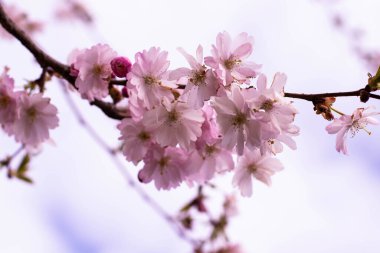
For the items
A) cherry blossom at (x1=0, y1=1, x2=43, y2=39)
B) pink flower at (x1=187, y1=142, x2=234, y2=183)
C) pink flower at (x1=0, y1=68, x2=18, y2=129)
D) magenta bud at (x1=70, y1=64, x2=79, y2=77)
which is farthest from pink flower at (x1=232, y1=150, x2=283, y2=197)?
cherry blossom at (x1=0, y1=1, x2=43, y2=39)

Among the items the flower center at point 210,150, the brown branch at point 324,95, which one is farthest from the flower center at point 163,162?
the brown branch at point 324,95

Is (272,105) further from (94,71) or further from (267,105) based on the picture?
(94,71)

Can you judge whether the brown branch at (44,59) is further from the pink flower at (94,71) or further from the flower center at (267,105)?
the flower center at (267,105)

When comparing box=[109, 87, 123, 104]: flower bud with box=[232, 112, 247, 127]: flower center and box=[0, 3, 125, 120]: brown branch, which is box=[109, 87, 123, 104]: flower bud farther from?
box=[232, 112, 247, 127]: flower center

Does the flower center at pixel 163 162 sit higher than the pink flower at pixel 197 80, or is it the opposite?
the pink flower at pixel 197 80

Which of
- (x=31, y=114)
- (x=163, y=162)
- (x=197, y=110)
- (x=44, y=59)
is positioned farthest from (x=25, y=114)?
(x=197, y=110)

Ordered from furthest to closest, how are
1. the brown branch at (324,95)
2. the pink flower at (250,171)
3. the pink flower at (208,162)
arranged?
the pink flower at (250,171)
the pink flower at (208,162)
the brown branch at (324,95)
